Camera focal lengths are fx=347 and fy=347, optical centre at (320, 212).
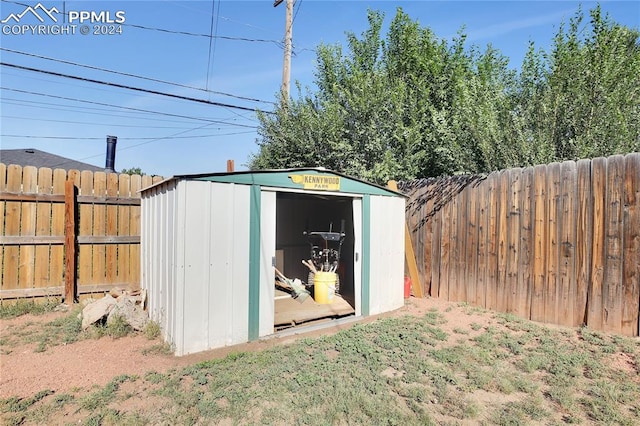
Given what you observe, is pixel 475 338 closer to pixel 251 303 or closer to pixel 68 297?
pixel 251 303

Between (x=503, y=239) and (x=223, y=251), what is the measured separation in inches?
153

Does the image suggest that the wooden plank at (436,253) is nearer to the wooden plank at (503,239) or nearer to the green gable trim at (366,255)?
→ the wooden plank at (503,239)

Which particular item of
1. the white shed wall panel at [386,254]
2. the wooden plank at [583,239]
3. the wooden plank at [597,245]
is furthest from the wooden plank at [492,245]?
the white shed wall panel at [386,254]

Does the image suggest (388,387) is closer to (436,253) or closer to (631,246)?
(631,246)

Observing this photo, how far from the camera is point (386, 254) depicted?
5.75 meters

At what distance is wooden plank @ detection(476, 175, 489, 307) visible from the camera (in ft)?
17.1

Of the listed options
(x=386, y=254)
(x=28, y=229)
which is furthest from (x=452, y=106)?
(x=28, y=229)

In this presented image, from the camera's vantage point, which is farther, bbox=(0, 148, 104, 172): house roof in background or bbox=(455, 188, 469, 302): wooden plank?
bbox=(0, 148, 104, 172): house roof in background

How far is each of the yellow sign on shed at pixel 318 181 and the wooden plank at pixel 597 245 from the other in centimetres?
319

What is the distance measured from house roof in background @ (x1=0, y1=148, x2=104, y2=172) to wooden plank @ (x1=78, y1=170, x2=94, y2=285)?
4.76 m

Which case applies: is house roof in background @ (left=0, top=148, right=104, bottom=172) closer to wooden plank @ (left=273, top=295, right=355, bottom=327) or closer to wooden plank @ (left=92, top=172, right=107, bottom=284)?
wooden plank @ (left=92, top=172, right=107, bottom=284)

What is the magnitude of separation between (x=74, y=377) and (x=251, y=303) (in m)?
1.79

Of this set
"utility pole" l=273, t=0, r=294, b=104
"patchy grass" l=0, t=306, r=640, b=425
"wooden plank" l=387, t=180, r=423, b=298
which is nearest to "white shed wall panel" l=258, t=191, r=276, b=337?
"patchy grass" l=0, t=306, r=640, b=425

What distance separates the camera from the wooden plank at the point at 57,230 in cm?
525
